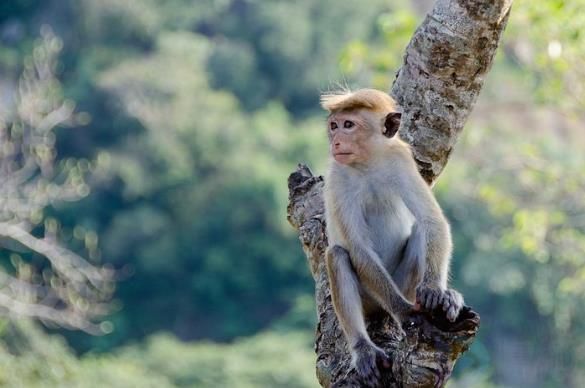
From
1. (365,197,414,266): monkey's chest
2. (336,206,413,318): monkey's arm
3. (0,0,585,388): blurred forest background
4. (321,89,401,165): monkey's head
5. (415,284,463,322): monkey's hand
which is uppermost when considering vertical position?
(0,0,585,388): blurred forest background

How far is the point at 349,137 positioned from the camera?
8016 mm

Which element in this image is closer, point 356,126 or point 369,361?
point 369,361

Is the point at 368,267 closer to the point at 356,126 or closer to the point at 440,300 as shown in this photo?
the point at 356,126

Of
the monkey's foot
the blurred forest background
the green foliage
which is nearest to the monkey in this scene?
the monkey's foot

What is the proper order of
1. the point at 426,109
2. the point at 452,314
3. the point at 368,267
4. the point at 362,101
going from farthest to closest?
the point at 362,101 < the point at 426,109 < the point at 368,267 < the point at 452,314

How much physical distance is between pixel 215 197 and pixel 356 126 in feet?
180

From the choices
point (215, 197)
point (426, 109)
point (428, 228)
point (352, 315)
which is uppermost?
point (215, 197)

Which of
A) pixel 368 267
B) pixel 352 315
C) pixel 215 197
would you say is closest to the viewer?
pixel 352 315

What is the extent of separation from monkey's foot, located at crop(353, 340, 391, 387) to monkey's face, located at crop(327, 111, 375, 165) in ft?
4.67

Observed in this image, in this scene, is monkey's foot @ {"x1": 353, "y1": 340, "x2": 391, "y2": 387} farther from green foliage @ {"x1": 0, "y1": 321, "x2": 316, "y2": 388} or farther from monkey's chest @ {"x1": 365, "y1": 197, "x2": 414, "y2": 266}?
green foliage @ {"x1": 0, "y1": 321, "x2": 316, "y2": 388}

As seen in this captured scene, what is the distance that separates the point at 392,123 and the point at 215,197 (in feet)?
181

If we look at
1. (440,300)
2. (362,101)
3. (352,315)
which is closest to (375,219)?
(362,101)

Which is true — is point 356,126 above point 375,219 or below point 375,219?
above

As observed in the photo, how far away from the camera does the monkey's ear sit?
777 cm
